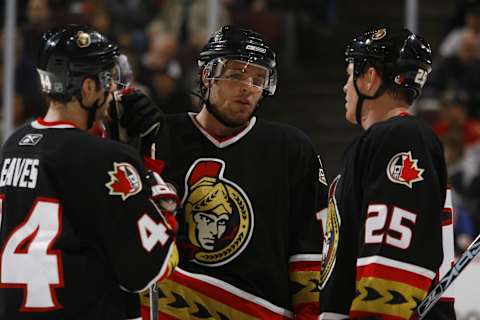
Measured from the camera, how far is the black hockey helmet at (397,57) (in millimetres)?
2564

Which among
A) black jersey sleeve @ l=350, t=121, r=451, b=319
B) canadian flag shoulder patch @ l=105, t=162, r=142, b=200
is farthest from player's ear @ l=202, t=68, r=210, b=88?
black jersey sleeve @ l=350, t=121, r=451, b=319

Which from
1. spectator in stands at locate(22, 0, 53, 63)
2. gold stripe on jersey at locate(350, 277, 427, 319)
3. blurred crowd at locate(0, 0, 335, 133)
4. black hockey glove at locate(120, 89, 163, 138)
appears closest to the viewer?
gold stripe on jersey at locate(350, 277, 427, 319)

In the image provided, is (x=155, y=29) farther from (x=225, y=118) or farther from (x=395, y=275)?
(x=395, y=275)

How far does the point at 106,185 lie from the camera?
2.45 meters

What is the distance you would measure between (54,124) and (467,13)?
415 centimetres

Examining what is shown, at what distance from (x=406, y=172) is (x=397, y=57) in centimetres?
28

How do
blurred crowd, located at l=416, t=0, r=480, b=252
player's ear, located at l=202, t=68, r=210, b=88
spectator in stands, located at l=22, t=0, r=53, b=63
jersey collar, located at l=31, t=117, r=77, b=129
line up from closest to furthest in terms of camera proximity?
jersey collar, located at l=31, t=117, r=77, b=129
player's ear, located at l=202, t=68, r=210, b=88
blurred crowd, located at l=416, t=0, r=480, b=252
spectator in stands, located at l=22, t=0, r=53, b=63

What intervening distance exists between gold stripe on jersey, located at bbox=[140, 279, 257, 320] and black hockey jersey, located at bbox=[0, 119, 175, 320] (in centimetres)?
32

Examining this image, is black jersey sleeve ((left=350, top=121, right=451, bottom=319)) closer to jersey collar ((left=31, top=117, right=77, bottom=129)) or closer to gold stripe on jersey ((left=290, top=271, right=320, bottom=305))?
gold stripe on jersey ((left=290, top=271, right=320, bottom=305))

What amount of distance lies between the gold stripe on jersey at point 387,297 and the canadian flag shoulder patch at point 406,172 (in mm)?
212

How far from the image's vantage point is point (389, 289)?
2.42 m

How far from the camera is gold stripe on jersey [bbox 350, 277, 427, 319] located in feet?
7.89

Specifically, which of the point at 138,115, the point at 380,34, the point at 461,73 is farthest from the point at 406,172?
the point at 461,73

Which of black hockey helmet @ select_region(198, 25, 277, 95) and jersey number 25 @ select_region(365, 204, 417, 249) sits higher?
black hockey helmet @ select_region(198, 25, 277, 95)
